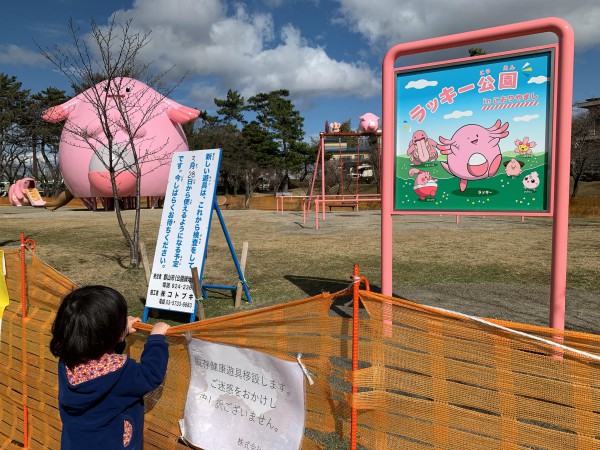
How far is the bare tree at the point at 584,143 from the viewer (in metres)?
29.4

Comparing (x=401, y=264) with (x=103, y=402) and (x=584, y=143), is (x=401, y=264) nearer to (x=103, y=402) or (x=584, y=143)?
(x=103, y=402)

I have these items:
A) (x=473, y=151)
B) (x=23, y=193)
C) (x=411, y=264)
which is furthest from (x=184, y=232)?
(x=23, y=193)

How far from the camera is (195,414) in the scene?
7.22 feet

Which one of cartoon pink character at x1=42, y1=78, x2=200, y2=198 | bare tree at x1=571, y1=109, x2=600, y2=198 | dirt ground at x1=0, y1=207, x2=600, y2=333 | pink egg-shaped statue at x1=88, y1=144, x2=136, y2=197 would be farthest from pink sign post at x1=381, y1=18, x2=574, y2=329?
bare tree at x1=571, y1=109, x2=600, y2=198

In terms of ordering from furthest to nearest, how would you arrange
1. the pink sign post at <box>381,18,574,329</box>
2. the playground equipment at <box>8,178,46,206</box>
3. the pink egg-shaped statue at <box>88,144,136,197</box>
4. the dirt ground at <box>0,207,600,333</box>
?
the playground equipment at <box>8,178,46,206</box>, the pink egg-shaped statue at <box>88,144,136,197</box>, the dirt ground at <box>0,207,600,333</box>, the pink sign post at <box>381,18,574,329</box>

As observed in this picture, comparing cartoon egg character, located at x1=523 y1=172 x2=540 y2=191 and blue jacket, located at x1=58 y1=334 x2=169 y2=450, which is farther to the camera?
cartoon egg character, located at x1=523 y1=172 x2=540 y2=191

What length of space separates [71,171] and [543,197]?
17.8m

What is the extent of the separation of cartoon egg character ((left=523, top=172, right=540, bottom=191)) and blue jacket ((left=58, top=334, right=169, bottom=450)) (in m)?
3.11

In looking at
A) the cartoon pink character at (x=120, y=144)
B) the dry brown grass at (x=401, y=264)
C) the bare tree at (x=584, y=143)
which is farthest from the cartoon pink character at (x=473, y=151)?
the bare tree at (x=584, y=143)

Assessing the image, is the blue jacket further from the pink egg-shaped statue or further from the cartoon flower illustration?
the pink egg-shaped statue

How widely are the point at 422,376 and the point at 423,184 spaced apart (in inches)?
97.5

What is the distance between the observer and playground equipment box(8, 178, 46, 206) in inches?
985

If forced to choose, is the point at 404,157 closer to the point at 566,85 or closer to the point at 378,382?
the point at 566,85

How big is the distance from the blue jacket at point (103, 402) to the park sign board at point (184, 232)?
299 centimetres
